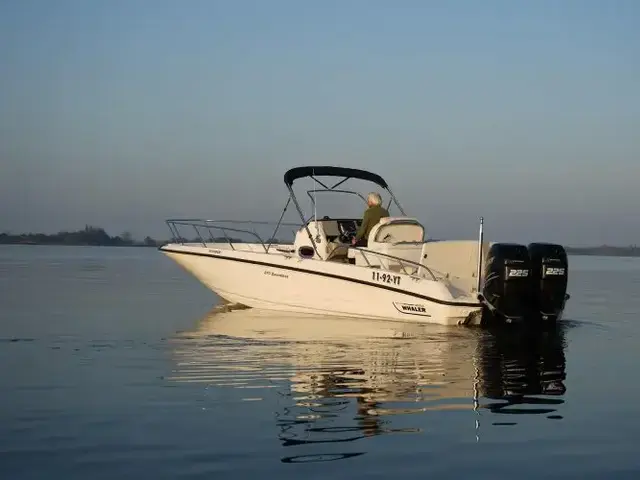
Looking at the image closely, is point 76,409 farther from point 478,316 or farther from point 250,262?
point 250,262

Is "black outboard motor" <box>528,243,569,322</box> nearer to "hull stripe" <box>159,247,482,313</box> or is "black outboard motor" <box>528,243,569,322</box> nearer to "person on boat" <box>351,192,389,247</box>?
"hull stripe" <box>159,247,482,313</box>

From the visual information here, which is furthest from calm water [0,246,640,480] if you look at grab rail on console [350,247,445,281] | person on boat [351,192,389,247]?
person on boat [351,192,389,247]

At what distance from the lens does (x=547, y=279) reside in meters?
14.6

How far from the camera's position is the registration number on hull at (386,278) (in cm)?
1520

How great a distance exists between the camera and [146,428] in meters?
6.86

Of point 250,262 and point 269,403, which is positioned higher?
point 250,262

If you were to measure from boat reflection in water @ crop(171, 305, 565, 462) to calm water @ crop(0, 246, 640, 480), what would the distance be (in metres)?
0.03

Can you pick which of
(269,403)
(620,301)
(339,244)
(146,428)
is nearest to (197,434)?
(146,428)

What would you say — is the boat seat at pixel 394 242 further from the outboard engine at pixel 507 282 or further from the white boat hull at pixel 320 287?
the outboard engine at pixel 507 282

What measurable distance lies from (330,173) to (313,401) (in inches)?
446

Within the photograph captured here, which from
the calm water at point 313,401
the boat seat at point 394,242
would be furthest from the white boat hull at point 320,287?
the boat seat at point 394,242

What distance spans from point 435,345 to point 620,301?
12.2 metres

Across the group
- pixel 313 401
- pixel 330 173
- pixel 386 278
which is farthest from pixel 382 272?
pixel 313 401

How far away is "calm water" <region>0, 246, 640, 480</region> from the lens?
19.6ft
